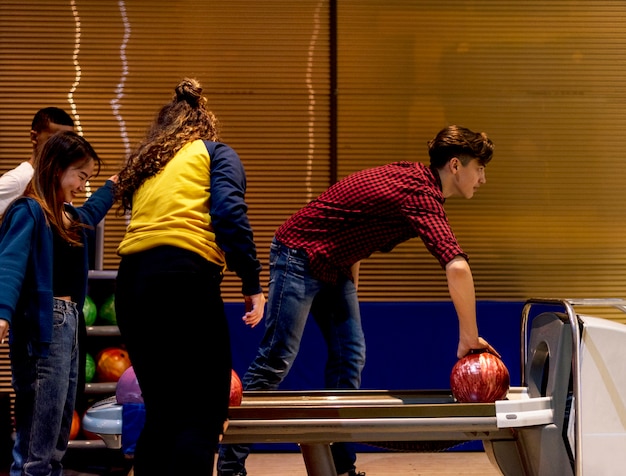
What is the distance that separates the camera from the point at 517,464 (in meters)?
2.99

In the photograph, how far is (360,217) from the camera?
10.9ft

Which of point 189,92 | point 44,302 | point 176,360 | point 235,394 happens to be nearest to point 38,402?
point 44,302

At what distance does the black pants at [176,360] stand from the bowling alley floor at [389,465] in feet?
6.35

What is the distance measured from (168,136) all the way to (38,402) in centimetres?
110

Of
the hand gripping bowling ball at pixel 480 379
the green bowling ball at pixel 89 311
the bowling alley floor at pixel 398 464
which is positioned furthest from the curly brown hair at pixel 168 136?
the bowling alley floor at pixel 398 464

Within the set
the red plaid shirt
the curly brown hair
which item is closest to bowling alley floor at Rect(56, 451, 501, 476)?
the red plaid shirt

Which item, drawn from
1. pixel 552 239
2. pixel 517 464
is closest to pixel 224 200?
pixel 517 464

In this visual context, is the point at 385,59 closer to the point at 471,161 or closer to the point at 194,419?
the point at 471,161

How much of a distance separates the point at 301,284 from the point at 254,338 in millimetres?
1568

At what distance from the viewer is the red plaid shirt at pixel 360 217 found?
126 inches

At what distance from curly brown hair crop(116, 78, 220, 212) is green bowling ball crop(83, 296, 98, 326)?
6.62ft

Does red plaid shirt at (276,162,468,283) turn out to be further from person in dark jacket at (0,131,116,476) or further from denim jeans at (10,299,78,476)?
denim jeans at (10,299,78,476)

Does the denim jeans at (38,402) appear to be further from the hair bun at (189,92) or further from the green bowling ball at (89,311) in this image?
the green bowling ball at (89,311)

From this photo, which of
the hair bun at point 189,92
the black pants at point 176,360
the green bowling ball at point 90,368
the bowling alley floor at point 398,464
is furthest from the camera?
the green bowling ball at point 90,368
